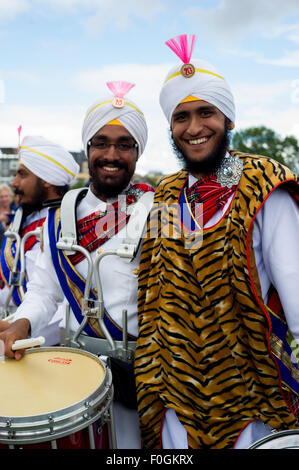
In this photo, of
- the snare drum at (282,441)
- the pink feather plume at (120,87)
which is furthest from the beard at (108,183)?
the snare drum at (282,441)

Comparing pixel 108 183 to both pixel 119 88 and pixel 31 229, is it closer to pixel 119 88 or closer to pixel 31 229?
pixel 119 88

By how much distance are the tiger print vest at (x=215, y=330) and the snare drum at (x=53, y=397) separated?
0.36m

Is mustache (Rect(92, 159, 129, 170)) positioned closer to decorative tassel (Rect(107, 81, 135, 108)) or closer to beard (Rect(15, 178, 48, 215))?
decorative tassel (Rect(107, 81, 135, 108))

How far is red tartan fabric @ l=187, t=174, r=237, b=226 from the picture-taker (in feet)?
6.05

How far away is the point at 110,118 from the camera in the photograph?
7.75 ft

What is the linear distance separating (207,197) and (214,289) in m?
0.47

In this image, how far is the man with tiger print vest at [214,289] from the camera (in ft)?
5.48

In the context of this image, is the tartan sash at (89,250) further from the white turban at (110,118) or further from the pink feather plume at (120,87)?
the pink feather plume at (120,87)

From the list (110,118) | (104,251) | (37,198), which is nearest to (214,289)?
(104,251)

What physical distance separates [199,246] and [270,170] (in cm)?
48

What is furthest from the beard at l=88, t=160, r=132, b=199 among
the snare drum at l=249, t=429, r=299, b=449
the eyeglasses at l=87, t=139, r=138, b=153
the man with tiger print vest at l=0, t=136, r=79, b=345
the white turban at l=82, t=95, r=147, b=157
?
the snare drum at l=249, t=429, r=299, b=449
